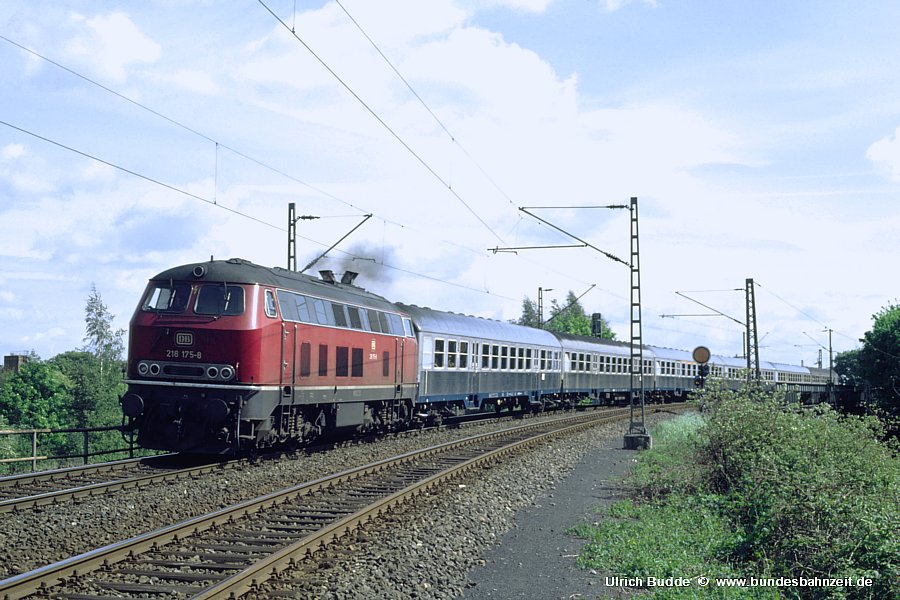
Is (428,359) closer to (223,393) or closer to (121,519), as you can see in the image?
(223,393)

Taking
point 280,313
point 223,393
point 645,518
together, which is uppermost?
point 280,313

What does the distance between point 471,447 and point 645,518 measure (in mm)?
9527

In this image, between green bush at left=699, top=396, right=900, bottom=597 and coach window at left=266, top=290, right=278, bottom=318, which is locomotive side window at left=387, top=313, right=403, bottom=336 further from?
green bush at left=699, top=396, right=900, bottom=597

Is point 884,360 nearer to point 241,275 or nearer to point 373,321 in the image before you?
point 373,321

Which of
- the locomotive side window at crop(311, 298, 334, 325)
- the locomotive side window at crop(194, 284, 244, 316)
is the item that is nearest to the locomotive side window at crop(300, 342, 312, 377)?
the locomotive side window at crop(311, 298, 334, 325)

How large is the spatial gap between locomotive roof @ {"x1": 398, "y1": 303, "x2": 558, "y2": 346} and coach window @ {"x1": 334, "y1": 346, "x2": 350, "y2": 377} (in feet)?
20.6

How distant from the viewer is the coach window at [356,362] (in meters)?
19.7

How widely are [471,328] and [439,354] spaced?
358 cm

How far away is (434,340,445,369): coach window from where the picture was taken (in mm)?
26734

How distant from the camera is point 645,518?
11602 mm

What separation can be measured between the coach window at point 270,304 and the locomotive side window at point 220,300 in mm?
527

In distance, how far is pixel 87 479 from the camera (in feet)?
44.6

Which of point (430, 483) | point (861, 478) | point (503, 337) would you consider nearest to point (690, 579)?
point (861, 478)

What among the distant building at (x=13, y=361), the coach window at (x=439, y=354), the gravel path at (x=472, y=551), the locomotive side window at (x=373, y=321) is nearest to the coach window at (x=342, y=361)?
the locomotive side window at (x=373, y=321)
